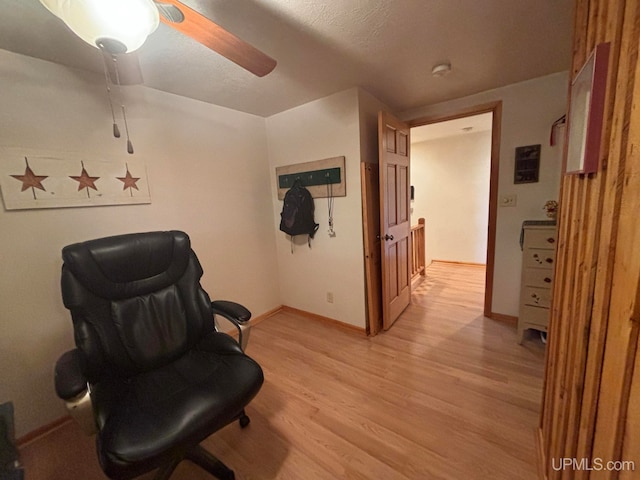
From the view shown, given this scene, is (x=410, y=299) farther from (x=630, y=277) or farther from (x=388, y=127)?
(x=630, y=277)

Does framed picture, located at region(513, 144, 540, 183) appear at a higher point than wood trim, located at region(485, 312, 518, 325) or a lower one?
higher

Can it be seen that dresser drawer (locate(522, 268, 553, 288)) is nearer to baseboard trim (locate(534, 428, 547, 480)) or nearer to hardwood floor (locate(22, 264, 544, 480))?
hardwood floor (locate(22, 264, 544, 480))

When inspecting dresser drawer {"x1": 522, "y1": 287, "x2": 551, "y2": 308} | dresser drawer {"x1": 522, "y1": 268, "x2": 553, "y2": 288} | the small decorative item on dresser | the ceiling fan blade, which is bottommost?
dresser drawer {"x1": 522, "y1": 287, "x2": 551, "y2": 308}

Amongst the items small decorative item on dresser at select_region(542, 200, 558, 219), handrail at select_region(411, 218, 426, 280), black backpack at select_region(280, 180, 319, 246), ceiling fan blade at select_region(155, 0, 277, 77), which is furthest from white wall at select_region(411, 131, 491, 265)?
ceiling fan blade at select_region(155, 0, 277, 77)

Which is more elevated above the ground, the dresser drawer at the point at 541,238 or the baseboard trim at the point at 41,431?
the dresser drawer at the point at 541,238

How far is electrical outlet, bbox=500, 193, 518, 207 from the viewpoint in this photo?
2.35 meters

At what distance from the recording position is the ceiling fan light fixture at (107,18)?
0.75m

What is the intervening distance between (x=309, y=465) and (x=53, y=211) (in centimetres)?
205

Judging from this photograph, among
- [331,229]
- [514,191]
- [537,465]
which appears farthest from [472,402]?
[514,191]

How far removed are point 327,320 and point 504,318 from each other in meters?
1.75

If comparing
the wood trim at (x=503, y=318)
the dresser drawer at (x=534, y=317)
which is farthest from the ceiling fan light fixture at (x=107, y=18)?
the wood trim at (x=503, y=318)

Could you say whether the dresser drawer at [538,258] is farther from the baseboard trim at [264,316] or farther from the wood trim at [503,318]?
the baseboard trim at [264,316]

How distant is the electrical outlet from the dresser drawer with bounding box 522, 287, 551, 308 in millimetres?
795

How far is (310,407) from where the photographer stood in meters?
1.62
